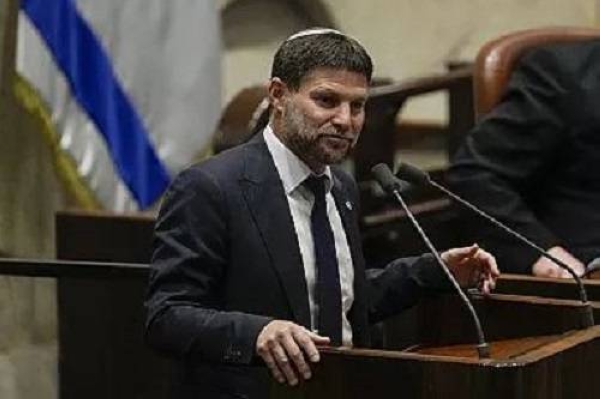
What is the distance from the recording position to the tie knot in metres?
2.62

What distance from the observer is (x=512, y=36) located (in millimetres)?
4254

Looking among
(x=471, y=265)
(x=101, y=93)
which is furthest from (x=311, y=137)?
(x=101, y=93)

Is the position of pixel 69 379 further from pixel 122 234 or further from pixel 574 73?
pixel 574 73

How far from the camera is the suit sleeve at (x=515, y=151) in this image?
12.6 ft

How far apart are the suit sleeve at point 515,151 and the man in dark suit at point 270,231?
121 cm

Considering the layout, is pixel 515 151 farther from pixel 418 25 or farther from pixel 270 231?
pixel 418 25

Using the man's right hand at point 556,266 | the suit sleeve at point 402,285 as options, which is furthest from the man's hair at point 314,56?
the man's right hand at point 556,266

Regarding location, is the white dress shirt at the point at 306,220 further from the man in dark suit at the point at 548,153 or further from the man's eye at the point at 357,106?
the man in dark suit at the point at 548,153

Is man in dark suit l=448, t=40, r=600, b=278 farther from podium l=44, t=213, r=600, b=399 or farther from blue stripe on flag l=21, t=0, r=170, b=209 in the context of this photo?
blue stripe on flag l=21, t=0, r=170, b=209

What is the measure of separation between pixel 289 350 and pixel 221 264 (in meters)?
0.30

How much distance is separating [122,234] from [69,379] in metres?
0.41

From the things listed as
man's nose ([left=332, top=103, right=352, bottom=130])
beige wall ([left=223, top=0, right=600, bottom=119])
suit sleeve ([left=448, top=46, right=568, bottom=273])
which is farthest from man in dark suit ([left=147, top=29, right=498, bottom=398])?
beige wall ([left=223, top=0, right=600, bottom=119])

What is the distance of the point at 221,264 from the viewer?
8.33 feet

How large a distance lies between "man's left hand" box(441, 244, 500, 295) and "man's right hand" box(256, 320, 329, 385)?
0.46 metres
